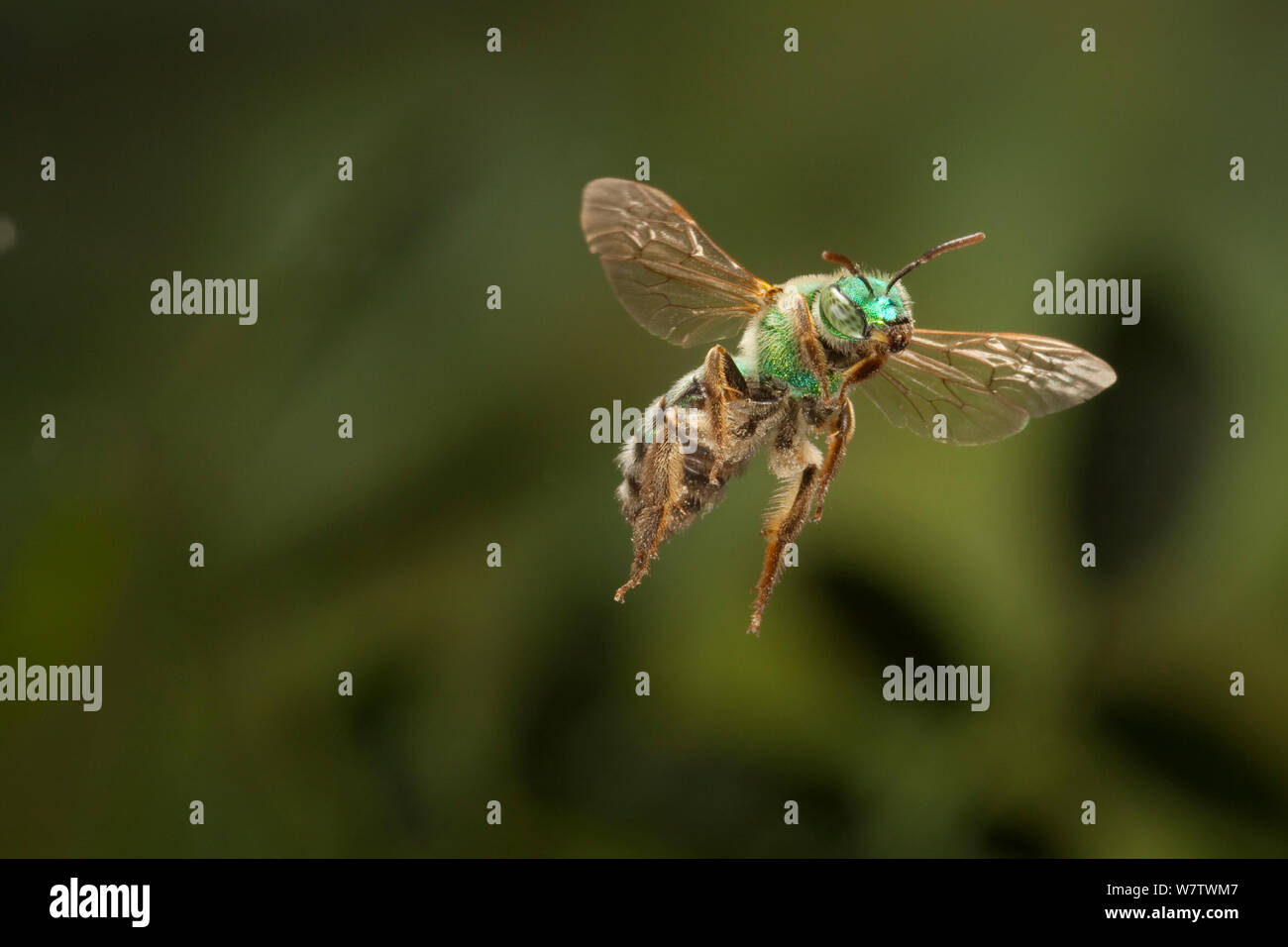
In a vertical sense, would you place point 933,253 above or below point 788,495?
above

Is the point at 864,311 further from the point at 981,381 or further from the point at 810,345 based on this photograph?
the point at 981,381

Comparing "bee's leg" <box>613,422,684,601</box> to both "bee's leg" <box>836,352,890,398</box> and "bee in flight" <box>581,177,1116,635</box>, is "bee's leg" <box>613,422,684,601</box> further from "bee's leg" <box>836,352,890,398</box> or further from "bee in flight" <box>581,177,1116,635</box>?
"bee's leg" <box>836,352,890,398</box>

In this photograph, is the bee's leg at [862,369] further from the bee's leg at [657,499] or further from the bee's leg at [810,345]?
the bee's leg at [657,499]

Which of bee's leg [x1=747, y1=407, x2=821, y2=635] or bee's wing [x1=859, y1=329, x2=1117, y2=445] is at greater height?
bee's wing [x1=859, y1=329, x2=1117, y2=445]

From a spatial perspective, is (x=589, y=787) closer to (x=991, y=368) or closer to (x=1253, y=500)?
(x=991, y=368)

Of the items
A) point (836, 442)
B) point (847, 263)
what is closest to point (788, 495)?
point (836, 442)

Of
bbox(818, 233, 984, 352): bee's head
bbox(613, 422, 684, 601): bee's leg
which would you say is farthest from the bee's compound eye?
bbox(613, 422, 684, 601): bee's leg

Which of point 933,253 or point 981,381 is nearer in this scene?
point 933,253
